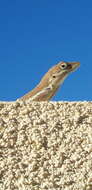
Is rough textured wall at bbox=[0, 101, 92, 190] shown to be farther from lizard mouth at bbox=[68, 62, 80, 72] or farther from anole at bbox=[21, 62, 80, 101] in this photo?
lizard mouth at bbox=[68, 62, 80, 72]

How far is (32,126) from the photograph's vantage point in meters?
2.68

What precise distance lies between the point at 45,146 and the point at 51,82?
5.82 m

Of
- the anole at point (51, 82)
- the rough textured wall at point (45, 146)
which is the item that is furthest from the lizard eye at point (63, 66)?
the rough textured wall at point (45, 146)

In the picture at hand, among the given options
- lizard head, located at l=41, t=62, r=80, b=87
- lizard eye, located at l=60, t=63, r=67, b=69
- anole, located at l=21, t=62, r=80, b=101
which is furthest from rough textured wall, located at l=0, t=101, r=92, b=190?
lizard eye, located at l=60, t=63, r=67, b=69

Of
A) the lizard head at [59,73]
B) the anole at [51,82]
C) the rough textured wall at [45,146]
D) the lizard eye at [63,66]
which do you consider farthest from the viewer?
the lizard eye at [63,66]

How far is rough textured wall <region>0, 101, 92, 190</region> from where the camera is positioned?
2531 mm

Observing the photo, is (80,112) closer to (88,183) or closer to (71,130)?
(71,130)

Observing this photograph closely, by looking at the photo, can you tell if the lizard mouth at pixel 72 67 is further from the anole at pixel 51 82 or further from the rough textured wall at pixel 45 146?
the rough textured wall at pixel 45 146

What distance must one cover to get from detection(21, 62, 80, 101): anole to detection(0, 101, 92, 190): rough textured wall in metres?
4.66

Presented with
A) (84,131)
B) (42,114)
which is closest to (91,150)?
(84,131)

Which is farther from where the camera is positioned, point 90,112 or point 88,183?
point 90,112

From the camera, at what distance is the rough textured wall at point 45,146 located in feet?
8.30

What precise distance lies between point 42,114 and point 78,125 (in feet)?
0.64

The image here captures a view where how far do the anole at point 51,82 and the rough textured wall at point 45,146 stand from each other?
15.3 ft
